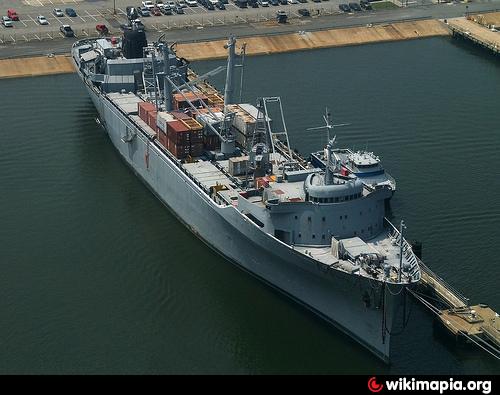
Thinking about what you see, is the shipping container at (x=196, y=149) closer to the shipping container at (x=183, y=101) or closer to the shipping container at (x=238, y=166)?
the shipping container at (x=238, y=166)

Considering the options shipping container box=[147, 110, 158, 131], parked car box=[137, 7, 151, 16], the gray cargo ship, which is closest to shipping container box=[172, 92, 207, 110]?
the gray cargo ship

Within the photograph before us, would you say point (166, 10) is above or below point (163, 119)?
above

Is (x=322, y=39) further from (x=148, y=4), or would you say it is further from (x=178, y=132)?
(x=178, y=132)

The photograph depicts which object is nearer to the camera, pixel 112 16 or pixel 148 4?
pixel 112 16

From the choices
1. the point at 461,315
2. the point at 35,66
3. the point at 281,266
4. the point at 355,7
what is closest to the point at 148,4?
the point at 35,66

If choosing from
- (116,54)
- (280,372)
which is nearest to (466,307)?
(280,372)

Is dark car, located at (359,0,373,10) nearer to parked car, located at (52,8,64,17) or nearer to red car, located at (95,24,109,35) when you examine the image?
red car, located at (95,24,109,35)

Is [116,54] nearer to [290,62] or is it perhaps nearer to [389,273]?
[290,62]
